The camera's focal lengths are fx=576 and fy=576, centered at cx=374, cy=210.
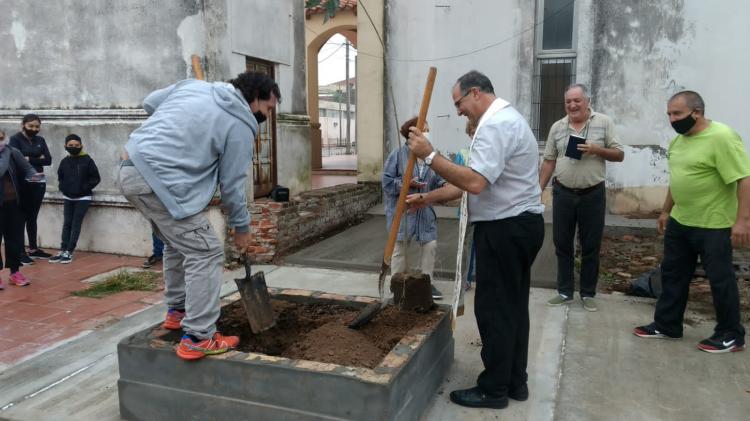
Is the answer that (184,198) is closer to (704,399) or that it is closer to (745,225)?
(704,399)

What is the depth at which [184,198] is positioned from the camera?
9.78 feet

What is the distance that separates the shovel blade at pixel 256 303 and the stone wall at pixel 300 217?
10.0ft

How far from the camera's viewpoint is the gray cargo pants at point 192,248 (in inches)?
118

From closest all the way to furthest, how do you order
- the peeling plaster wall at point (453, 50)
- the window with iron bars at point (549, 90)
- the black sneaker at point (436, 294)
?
the black sneaker at point (436, 294) < the peeling plaster wall at point (453, 50) < the window with iron bars at point (549, 90)

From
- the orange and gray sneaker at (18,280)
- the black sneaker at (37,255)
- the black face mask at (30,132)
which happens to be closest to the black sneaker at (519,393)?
the orange and gray sneaker at (18,280)

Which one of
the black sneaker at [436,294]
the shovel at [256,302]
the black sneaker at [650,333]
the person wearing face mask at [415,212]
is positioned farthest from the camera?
the black sneaker at [436,294]

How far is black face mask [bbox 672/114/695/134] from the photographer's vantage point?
12.8 feet

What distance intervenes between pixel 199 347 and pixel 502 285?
162 centimetres

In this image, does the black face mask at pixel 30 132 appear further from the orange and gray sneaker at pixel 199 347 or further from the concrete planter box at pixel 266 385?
the orange and gray sneaker at pixel 199 347

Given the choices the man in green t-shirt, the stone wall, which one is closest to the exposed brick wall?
the stone wall

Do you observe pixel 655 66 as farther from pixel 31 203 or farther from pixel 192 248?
pixel 31 203

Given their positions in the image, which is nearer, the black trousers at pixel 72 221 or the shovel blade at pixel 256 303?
the shovel blade at pixel 256 303

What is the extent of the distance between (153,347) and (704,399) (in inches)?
123

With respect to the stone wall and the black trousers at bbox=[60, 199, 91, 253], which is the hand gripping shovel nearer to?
the stone wall
